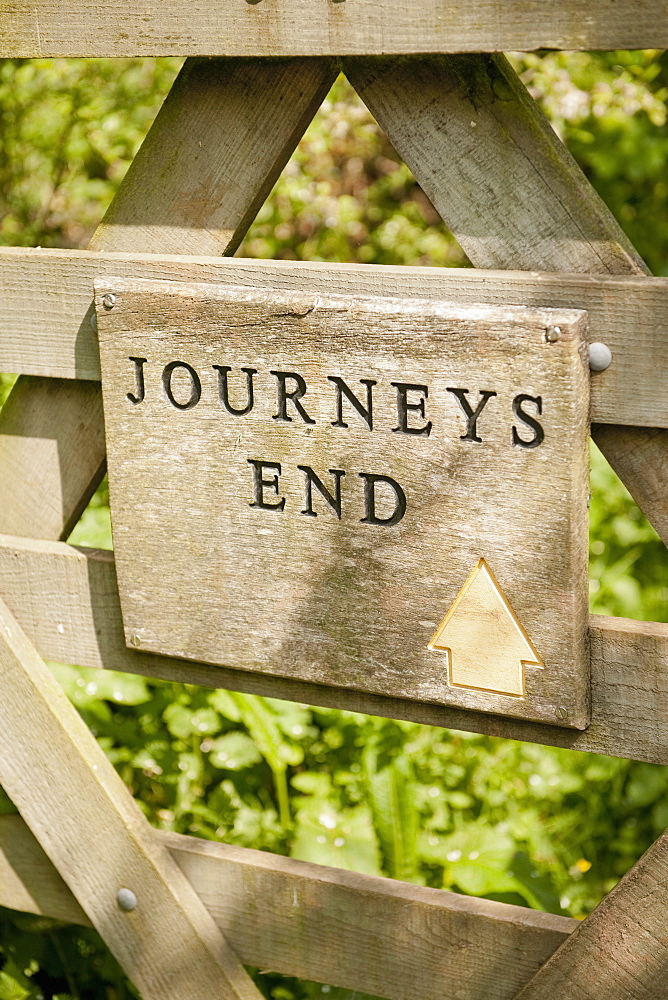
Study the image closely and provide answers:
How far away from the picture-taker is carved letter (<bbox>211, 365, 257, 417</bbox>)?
A: 144cm

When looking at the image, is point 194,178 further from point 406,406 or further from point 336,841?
point 336,841

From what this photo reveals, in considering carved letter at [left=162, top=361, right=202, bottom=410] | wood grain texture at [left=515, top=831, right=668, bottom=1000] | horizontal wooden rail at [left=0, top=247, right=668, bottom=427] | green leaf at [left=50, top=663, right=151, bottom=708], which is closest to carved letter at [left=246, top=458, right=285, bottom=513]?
carved letter at [left=162, top=361, right=202, bottom=410]

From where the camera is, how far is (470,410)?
1.30 metres

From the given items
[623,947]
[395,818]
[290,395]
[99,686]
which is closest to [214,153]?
[290,395]

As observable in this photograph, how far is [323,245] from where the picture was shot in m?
4.59

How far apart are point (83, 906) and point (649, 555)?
2.24m

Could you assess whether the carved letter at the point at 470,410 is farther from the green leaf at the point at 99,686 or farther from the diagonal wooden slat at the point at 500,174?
the green leaf at the point at 99,686

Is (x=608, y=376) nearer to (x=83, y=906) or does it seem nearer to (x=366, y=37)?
(x=366, y=37)

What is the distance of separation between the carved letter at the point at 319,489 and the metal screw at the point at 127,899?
0.79 m

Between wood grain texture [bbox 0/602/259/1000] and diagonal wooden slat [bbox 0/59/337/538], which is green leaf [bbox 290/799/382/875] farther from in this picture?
diagonal wooden slat [bbox 0/59/337/538]

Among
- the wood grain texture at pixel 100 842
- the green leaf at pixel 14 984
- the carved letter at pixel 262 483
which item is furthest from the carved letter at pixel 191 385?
the green leaf at pixel 14 984

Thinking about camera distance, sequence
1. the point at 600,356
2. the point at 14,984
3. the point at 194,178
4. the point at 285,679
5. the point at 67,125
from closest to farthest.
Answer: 1. the point at 600,356
2. the point at 194,178
3. the point at 285,679
4. the point at 14,984
5. the point at 67,125

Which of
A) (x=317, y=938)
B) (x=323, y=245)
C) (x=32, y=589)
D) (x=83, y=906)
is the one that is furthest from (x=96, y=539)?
(x=323, y=245)

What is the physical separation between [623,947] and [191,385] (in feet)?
3.22
